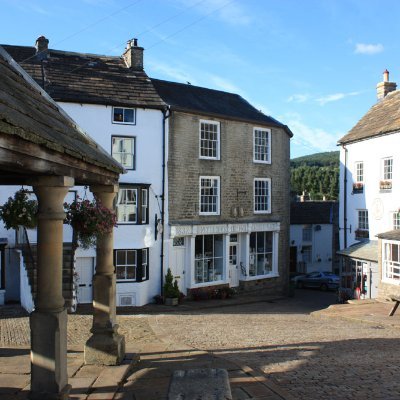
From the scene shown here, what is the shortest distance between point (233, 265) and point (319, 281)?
13.5 m

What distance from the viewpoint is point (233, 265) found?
84.2ft

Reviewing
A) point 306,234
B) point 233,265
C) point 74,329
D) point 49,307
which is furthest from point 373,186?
point 49,307

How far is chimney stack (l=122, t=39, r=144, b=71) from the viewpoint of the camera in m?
24.2

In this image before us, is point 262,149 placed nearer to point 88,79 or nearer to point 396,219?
point 396,219

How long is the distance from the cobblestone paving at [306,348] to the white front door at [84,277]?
501 centimetres

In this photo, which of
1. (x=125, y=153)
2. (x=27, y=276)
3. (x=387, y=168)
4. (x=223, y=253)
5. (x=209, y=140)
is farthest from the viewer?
(x=387, y=168)

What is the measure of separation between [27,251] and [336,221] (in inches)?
1233

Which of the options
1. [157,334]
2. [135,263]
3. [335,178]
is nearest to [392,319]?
[157,334]

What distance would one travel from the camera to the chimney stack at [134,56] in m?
24.2

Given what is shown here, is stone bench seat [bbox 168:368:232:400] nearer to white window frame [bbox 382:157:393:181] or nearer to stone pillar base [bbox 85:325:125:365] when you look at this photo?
stone pillar base [bbox 85:325:125:365]

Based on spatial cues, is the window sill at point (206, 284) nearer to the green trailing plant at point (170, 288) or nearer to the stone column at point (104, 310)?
the green trailing plant at point (170, 288)

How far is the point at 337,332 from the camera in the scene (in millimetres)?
13805

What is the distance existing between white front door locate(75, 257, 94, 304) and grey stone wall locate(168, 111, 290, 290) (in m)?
4.10

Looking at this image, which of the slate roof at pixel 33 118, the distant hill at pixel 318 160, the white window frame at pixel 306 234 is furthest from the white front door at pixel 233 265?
Answer: the distant hill at pixel 318 160
